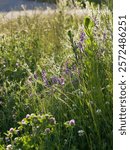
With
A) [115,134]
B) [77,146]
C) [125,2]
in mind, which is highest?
[125,2]

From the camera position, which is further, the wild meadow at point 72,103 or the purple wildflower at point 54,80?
the purple wildflower at point 54,80

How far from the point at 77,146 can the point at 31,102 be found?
2.62ft

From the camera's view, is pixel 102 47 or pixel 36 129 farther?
pixel 102 47

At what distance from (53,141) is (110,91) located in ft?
1.62

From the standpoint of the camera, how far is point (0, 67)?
477 centimetres

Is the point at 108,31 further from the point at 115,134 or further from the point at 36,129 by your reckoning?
the point at 115,134

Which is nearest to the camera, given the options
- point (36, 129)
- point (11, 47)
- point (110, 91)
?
point (36, 129)

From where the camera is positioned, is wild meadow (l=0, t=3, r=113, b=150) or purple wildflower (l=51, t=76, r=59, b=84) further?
purple wildflower (l=51, t=76, r=59, b=84)

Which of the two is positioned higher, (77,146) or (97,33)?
(97,33)

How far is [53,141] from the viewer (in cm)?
294

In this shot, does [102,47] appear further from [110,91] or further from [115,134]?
[115,134]

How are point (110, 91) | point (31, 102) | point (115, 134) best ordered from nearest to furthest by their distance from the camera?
point (115, 134) < point (110, 91) < point (31, 102)

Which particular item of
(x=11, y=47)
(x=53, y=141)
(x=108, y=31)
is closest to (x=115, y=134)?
(x=53, y=141)

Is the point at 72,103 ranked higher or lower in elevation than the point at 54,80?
lower
